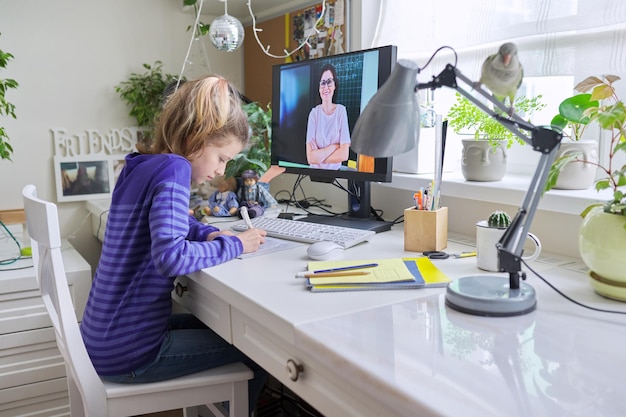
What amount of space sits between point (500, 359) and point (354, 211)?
0.96 m

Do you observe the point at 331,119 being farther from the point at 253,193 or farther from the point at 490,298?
the point at 490,298

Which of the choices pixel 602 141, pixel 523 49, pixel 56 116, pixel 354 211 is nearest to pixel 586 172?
pixel 602 141

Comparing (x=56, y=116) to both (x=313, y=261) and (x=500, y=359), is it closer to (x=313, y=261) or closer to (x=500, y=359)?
(x=313, y=261)

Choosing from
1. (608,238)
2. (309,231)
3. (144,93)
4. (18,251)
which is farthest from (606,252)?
(144,93)

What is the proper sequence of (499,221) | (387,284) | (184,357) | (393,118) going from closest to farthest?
(393,118), (387,284), (499,221), (184,357)

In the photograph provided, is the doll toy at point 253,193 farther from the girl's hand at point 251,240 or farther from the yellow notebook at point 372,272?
the yellow notebook at point 372,272

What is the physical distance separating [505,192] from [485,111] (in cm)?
51

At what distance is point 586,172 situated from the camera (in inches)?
49.2

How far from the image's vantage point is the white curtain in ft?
3.91

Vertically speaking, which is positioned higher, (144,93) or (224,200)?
(144,93)

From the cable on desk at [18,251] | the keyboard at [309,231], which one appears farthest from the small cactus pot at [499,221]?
the cable on desk at [18,251]

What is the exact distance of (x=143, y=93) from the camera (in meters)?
2.51

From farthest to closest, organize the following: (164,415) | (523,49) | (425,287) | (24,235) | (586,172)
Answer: (24,235), (164,415), (523,49), (586,172), (425,287)

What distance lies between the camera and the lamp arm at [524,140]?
838 millimetres
